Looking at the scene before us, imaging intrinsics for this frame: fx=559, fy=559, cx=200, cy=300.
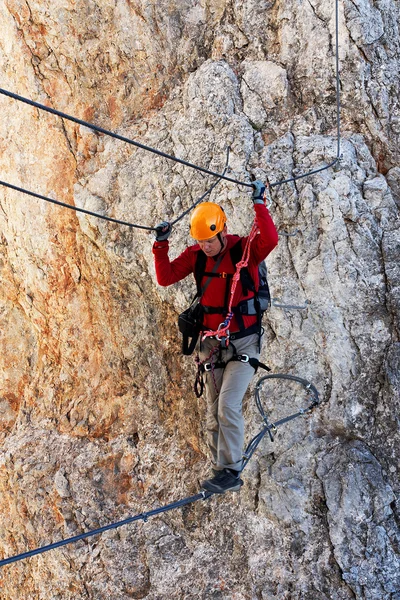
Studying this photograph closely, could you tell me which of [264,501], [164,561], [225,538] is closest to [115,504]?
[164,561]

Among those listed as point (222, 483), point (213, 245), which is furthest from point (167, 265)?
point (222, 483)

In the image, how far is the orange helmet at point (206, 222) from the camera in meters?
5.43

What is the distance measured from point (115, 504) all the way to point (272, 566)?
2.32 m

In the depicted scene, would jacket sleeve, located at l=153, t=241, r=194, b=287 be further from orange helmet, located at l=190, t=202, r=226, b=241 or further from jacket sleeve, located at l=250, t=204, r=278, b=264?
jacket sleeve, located at l=250, t=204, r=278, b=264

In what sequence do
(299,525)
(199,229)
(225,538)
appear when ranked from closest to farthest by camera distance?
(199,229) → (299,525) → (225,538)

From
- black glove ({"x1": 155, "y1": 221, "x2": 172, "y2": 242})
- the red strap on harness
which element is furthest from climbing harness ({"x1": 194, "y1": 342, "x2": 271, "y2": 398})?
black glove ({"x1": 155, "y1": 221, "x2": 172, "y2": 242})

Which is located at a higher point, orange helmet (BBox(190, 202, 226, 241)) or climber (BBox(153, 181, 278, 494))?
orange helmet (BBox(190, 202, 226, 241))

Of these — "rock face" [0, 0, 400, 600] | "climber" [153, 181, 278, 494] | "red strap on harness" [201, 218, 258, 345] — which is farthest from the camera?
"rock face" [0, 0, 400, 600]

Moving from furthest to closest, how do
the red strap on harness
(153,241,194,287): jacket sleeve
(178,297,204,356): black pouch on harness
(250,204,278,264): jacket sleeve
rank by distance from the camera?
(178,297,204,356): black pouch on harness, (153,241,194,287): jacket sleeve, the red strap on harness, (250,204,278,264): jacket sleeve

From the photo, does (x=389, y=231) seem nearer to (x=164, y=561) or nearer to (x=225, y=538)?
(x=225, y=538)

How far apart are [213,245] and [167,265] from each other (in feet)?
1.79

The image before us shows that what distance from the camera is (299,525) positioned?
654 centimetres

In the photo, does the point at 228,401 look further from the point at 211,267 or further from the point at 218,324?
the point at 211,267

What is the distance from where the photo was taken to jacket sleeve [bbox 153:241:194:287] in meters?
5.73
